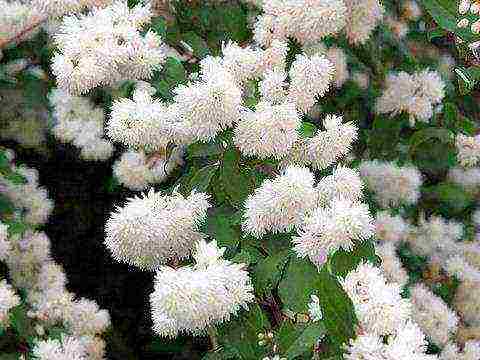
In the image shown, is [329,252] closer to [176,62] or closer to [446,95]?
[176,62]

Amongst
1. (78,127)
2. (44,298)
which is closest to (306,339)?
(44,298)

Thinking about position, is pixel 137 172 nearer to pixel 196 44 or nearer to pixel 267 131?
pixel 196 44

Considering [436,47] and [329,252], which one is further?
[436,47]

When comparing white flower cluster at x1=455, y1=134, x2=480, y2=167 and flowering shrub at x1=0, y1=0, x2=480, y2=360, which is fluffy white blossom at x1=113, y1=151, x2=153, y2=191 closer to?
flowering shrub at x1=0, y1=0, x2=480, y2=360

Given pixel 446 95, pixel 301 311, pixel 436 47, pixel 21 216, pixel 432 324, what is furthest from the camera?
pixel 436 47

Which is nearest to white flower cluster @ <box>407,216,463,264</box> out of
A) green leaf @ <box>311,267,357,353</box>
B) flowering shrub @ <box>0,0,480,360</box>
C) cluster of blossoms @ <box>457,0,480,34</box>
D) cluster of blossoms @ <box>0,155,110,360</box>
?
flowering shrub @ <box>0,0,480,360</box>

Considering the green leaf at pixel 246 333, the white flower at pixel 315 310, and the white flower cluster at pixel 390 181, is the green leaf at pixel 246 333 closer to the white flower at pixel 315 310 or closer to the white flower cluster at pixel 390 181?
the white flower at pixel 315 310

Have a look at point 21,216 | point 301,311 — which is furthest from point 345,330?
point 21,216
